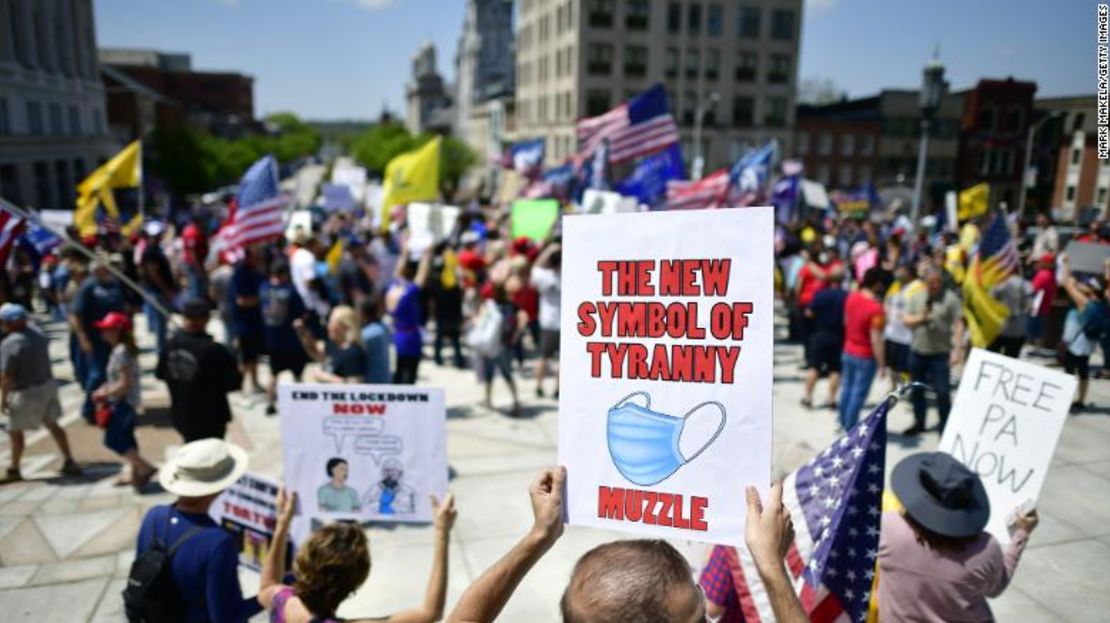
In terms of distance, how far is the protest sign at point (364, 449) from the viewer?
3781 mm

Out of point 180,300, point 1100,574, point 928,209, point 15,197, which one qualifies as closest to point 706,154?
point 928,209

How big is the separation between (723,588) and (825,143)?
60966 mm

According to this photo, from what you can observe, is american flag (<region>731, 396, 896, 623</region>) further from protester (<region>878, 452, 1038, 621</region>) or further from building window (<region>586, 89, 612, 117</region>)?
building window (<region>586, 89, 612, 117</region>)

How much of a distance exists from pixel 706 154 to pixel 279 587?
190 feet

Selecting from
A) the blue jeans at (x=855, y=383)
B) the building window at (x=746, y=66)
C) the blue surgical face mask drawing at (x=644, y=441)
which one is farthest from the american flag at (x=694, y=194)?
the building window at (x=746, y=66)

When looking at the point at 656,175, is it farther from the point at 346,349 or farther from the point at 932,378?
the point at 346,349

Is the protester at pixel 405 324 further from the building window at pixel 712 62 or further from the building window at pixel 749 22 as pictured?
the building window at pixel 749 22

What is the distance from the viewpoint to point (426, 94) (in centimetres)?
16562

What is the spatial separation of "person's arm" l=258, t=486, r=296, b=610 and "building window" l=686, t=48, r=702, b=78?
59.0 meters

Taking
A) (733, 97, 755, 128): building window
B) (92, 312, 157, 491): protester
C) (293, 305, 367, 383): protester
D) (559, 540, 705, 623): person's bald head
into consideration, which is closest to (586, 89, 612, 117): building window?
(733, 97, 755, 128): building window

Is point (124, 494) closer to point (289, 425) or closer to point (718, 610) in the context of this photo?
point (289, 425)

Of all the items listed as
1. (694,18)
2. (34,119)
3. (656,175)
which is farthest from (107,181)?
(694,18)

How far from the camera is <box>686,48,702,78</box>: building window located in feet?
188

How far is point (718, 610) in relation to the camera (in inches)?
114
